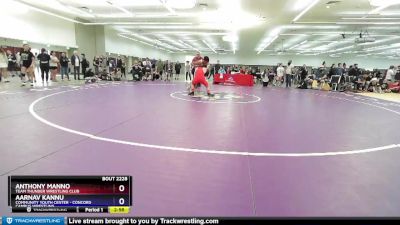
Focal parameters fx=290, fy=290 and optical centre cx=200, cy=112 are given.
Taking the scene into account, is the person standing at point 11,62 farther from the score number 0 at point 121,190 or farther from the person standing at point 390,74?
the person standing at point 390,74

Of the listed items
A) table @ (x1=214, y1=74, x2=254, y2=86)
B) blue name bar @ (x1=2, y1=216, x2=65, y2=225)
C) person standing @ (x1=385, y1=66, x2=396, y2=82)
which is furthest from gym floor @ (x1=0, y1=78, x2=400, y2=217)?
person standing @ (x1=385, y1=66, x2=396, y2=82)

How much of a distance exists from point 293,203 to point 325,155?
1577 millimetres

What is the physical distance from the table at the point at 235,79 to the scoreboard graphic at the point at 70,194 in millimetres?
18395

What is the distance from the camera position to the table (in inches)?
774

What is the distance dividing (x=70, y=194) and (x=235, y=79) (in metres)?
18.7

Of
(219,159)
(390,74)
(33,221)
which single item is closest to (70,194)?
(33,221)

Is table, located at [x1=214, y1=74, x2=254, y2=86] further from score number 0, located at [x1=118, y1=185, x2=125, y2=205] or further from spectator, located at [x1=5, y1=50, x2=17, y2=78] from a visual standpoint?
score number 0, located at [x1=118, y1=185, x2=125, y2=205]

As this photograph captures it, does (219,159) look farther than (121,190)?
Yes

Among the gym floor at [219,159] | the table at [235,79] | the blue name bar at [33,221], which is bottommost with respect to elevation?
the gym floor at [219,159]

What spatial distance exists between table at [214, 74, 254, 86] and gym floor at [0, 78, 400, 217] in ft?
44.6

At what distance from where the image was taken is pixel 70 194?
172 centimetres

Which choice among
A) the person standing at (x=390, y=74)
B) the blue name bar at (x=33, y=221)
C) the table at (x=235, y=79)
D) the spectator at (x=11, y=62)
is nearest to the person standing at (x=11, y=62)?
the spectator at (x=11, y=62)

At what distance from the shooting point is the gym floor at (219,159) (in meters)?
2.41

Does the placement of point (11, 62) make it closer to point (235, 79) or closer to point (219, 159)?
point (235, 79)
